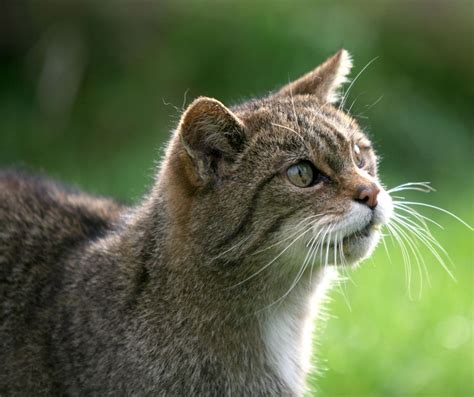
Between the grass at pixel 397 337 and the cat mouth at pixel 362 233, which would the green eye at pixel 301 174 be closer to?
the cat mouth at pixel 362 233

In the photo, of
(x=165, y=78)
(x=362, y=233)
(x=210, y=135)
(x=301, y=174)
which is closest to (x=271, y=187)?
(x=301, y=174)

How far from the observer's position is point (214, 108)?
4.55 meters

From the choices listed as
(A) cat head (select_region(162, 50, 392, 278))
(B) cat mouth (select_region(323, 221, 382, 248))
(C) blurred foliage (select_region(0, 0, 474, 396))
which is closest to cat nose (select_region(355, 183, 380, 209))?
(A) cat head (select_region(162, 50, 392, 278))

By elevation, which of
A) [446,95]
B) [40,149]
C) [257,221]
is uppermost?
[40,149]

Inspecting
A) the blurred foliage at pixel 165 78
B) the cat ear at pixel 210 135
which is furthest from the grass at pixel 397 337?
the blurred foliage at pixel 165 78

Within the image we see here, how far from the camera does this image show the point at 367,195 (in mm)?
4465

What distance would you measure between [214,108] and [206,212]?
0.52m

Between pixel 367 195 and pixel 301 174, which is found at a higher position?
pixel 301 174

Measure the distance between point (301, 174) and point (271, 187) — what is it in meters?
0.16

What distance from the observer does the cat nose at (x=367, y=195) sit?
447 cm

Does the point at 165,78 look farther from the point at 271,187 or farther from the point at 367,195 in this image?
the point at 367,195

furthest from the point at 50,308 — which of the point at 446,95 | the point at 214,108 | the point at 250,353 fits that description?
the point at 446,95

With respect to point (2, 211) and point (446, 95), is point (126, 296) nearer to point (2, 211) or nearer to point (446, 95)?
point (2, 211)

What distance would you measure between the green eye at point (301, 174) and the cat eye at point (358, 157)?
32cm
